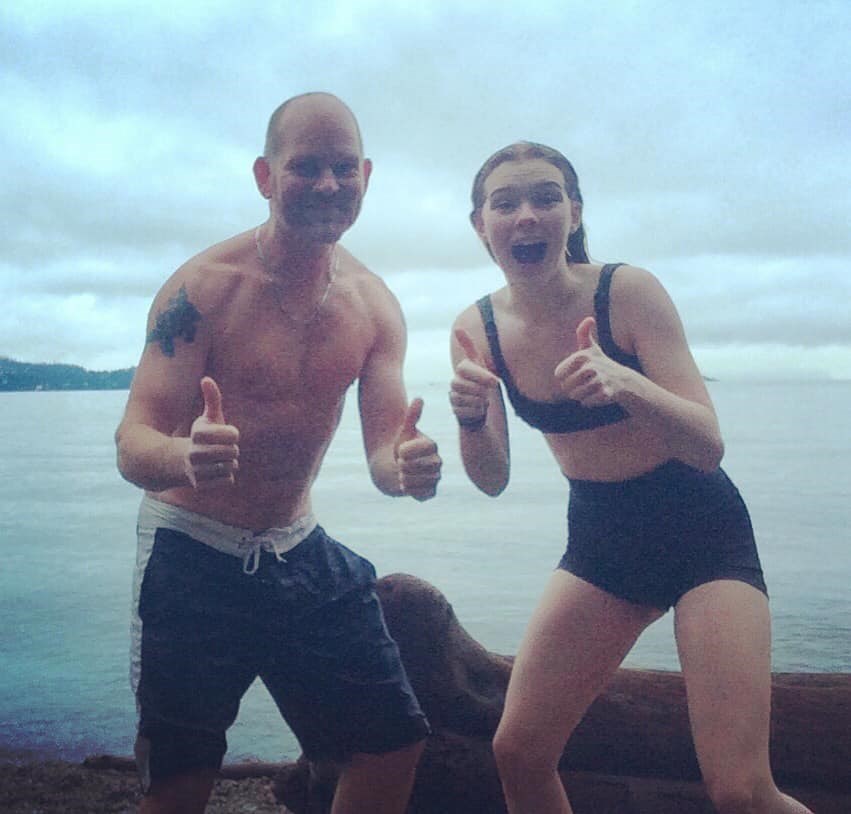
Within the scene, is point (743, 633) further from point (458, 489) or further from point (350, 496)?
point (458, 489)

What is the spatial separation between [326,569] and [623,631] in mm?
575

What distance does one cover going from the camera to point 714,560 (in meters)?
1.85

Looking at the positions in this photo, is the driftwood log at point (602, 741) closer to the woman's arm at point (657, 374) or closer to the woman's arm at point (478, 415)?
the woman's arm at point (478, 415)

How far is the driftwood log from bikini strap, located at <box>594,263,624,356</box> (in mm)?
788

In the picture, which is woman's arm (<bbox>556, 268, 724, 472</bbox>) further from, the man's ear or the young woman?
the man's ear

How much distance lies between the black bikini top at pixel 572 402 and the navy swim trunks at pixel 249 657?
496 millimetres

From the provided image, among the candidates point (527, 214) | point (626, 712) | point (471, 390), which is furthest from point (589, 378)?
point (626, 712)

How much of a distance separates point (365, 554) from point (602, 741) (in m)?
2.75

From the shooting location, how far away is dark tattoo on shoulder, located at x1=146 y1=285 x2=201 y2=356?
1868 mm

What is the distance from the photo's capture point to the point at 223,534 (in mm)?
1895

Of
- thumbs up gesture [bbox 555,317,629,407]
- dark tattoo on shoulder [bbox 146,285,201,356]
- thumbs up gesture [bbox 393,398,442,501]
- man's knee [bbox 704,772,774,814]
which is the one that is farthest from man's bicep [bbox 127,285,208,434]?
man's knee [bbox 704,772,774,814]

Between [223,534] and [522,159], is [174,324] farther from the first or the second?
[522,159]

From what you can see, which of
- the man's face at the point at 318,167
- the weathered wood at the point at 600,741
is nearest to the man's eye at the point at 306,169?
the man's face at the point at 318,167

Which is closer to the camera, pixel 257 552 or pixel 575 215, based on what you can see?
pixel 257 552
